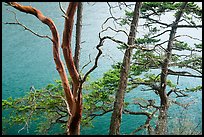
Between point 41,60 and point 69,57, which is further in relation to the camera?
point 41,60

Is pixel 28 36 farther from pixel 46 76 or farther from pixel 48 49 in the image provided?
pixel 46 76

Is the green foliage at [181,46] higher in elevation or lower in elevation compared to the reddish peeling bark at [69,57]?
higher

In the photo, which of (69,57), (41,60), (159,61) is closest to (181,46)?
(159,61)

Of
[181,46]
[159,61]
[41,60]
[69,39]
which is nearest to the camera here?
[69,39]

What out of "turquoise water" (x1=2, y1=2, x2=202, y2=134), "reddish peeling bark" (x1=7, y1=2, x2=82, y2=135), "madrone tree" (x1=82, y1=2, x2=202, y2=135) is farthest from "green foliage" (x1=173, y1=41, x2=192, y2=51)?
"turquoise water" (x1=2, y1=2, x2=202, y2=134)

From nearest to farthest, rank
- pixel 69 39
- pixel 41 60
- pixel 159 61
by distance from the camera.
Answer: pixel 69 39 < pixel 159 61 < pixel 41 60

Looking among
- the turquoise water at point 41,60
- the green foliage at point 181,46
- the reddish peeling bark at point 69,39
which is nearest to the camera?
the reddish peeling bark at point 69,39

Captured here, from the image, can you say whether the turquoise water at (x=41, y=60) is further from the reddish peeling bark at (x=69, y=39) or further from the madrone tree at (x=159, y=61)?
the reddish peeling bark at (x=69, y=39)

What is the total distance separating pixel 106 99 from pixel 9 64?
11.2m

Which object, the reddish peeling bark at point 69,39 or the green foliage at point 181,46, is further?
the green foliage at point 181,46

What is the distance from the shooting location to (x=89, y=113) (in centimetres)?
543

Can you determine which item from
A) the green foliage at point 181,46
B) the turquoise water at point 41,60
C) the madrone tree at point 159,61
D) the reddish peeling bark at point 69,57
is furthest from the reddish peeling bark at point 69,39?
the turquoise water at point 41,60

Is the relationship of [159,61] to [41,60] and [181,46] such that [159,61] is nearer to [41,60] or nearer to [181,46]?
[181,46]

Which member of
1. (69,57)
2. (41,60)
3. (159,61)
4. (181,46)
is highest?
(41,60)
